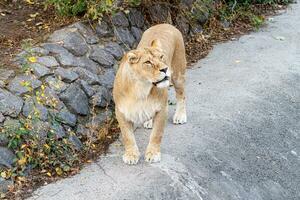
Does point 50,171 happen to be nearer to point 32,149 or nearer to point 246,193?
point 32,149

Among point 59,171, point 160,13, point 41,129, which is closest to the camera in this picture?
point 59,171

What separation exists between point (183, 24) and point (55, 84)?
3507 mm

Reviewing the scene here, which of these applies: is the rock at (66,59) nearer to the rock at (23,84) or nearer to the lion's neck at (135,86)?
the rock at (23,84)

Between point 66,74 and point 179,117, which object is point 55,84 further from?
point 179,117

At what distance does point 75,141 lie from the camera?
608 cm

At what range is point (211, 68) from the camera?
28.2ft

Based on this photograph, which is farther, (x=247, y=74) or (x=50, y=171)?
(x=247, y=74)

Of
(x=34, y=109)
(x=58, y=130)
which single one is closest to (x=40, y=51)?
(x=34, y=109)

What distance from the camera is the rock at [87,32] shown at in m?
7.11

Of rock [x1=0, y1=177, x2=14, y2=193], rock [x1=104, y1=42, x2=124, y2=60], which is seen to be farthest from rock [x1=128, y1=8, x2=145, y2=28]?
rock [x1=0, y1=177, x2=14, y2=193]

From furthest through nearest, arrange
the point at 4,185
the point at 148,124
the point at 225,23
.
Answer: the point at 225,23 < the point at 148,124 < the point at 4,185

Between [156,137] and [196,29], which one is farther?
[196,29]

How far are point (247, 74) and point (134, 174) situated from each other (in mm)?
3304

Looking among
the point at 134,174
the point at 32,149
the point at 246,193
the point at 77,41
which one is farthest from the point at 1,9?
the point at 246,193
